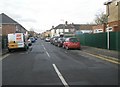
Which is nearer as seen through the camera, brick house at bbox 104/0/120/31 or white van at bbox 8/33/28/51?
white van at bbox 8/33/28/51

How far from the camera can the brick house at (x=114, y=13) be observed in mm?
35469

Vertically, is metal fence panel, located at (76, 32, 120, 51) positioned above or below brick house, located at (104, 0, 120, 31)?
below

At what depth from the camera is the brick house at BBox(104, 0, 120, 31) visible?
3547cm

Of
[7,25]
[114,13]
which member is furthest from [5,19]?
[114,13]

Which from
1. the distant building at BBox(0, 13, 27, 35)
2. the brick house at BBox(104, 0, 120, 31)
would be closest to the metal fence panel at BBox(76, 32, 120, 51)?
the brick house at BBox(104, 0, 120, 31)

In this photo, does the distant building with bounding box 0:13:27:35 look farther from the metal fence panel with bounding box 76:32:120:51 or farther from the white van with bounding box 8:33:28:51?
the white van with bounding box 8:33:28:51

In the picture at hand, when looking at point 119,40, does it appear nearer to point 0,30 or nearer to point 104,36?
point 104,36

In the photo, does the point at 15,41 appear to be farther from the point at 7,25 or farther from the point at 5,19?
the point at 5,19

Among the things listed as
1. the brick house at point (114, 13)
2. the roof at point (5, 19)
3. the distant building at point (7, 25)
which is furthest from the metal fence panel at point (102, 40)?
the roof at point (5, 19)

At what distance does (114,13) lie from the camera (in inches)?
1449

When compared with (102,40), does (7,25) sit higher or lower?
higher

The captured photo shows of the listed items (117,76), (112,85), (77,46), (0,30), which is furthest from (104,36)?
(0,30)

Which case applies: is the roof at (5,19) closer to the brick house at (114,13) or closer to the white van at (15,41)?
the brick house at (114,13)

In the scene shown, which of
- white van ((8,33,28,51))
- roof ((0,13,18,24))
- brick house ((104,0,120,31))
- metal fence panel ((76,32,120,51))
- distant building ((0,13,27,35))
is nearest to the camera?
metal fence panel ((76,32,120,51))
